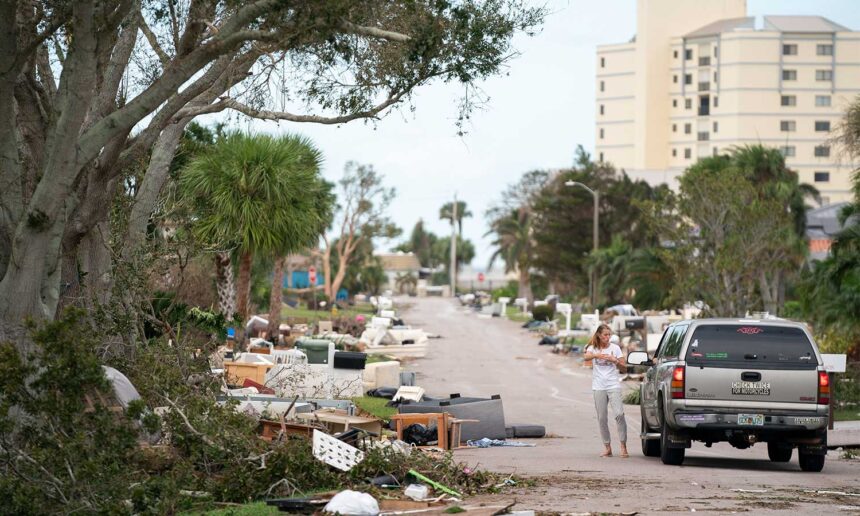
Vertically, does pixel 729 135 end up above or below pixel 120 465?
above

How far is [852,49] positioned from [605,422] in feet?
399

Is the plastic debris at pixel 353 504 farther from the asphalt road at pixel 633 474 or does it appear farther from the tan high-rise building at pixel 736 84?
the tan high-rise building at pixel 736 84

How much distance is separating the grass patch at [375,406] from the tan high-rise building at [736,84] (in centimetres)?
10362

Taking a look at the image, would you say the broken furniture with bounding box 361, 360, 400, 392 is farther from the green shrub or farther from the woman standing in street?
the green shrub

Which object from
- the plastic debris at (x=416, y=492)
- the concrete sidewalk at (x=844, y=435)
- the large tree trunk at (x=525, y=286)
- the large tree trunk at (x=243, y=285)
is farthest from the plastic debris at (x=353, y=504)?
the large tree trunk at (x=525, y=286)

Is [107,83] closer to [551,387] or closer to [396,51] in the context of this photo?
[396,51]

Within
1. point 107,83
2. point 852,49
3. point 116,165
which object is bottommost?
point 116,165

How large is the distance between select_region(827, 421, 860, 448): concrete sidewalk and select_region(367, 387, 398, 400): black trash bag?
918cm

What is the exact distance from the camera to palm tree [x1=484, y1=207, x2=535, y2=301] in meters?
107

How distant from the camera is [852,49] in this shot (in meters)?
130

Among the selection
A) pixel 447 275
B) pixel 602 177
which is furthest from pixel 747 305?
pixel 447 275

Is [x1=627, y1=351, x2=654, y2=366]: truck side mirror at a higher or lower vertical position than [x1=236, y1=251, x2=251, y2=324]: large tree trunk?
lower

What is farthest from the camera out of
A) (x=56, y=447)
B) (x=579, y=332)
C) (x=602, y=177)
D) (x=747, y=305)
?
(x=602, y=177)

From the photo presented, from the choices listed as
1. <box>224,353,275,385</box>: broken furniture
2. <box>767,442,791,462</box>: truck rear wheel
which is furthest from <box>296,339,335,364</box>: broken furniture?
<box>767,442,791,462</box>: truck rear wheel
